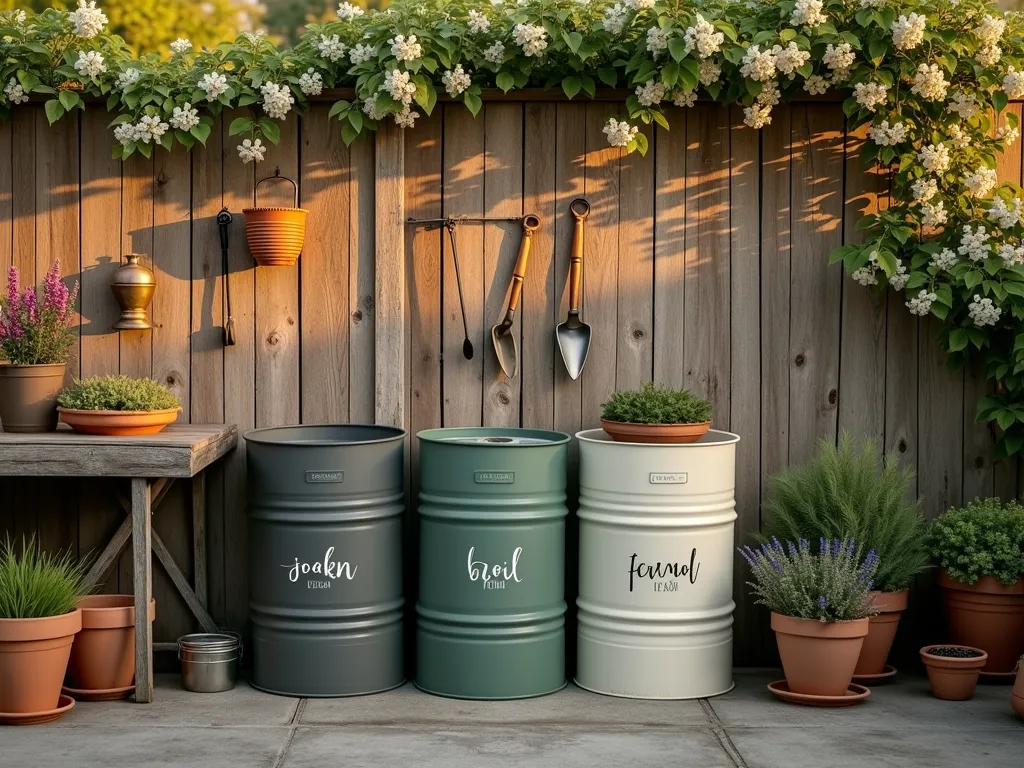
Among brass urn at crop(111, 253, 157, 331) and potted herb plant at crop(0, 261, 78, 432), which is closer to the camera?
potted herb plant at crop(0, 261, 78, 432)

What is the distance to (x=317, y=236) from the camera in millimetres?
4676

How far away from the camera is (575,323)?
4.65 meters

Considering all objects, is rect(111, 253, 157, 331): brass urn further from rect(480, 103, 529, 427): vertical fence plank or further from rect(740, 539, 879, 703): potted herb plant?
rect(740, 539, 879, 703): potted herb plant

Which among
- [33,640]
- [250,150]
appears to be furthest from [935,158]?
[33,640]

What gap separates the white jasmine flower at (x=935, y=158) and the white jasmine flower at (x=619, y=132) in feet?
3.38

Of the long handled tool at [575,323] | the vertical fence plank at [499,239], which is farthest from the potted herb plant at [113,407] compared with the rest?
the long handled tool at [575,323]

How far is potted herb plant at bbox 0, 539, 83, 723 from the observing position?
387 centimetres

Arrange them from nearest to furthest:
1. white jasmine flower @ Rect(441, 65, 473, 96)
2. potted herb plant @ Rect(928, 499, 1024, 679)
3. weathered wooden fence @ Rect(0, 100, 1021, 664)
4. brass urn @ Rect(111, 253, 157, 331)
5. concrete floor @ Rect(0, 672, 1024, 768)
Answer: concrete floor @ Rect(0, 672, 1024, 768)
potted herb plant @ Rect(928, 499, 1024, 679)
white jasmine flower @ Rect(441, 65, 473, 96)
brass urn @ Rect(111, 253, 157, 331)
weathered wooden fence @ Rect(0, 100, 1021, 664)

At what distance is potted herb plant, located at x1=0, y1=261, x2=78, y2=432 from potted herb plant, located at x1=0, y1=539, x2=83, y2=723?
533mm

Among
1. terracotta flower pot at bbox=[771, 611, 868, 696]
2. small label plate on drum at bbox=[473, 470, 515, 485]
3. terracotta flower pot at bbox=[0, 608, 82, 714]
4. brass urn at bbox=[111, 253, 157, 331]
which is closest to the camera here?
terracotta flower pot at bbox=[0, 608, 82, 714]

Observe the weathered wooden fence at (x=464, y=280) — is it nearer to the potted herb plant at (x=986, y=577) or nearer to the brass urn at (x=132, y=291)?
the brass urn at (x=132, y=291)

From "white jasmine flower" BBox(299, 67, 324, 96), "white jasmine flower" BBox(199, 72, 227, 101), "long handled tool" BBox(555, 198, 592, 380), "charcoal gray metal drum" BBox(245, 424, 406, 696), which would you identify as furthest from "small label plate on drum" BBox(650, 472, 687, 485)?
"white jasmine flower" BBox(199, 72, 227, 101)

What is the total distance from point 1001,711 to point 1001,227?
1.68m

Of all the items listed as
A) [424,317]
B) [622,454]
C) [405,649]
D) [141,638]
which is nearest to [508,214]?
[424,317]
